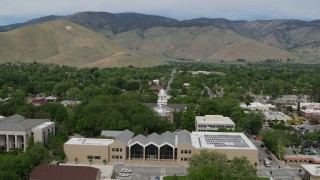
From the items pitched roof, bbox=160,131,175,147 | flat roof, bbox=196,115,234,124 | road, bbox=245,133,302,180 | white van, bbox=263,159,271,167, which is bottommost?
road, bbox=245,133,302,180

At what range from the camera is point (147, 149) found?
2151 inches

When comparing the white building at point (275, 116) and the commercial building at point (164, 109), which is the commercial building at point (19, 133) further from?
the white building at point (275, 116)

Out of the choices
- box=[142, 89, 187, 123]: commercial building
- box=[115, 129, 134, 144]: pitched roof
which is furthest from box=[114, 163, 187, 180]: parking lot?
box=[142, 89, 187, 123]: commercial building

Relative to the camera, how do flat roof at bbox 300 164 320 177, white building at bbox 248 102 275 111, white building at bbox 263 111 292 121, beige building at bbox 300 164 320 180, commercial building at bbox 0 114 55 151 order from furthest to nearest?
white building at bbox 248 102 275 111, white building at bbox 263 111 292 121, commercial building at bbox 0 114 55 151, flat roof at bbox 300 164 320 177, beige building at bbox 300 164 320 180

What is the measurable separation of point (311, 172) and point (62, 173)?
25535mm

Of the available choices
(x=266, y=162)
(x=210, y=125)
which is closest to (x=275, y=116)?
(x=210, y=125)

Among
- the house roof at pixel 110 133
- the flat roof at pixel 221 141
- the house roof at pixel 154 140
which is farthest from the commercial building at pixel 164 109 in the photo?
the house roof at pixel 154 140

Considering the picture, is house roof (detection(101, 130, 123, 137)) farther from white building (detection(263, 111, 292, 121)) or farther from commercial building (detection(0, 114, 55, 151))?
white building (detection(263, 111, 292, 121))

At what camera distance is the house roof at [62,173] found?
138ft

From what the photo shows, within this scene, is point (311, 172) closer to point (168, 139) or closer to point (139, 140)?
point (168, 139)

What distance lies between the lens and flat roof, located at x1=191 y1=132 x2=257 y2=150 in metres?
53.4

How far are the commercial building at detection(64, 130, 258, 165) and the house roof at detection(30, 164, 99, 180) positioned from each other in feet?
32.5

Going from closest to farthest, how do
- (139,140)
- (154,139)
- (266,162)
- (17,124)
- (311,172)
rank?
(311,172) < (266,162) < (139,140) < (154,139) < (17,124)

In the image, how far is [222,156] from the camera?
45.1 metres
